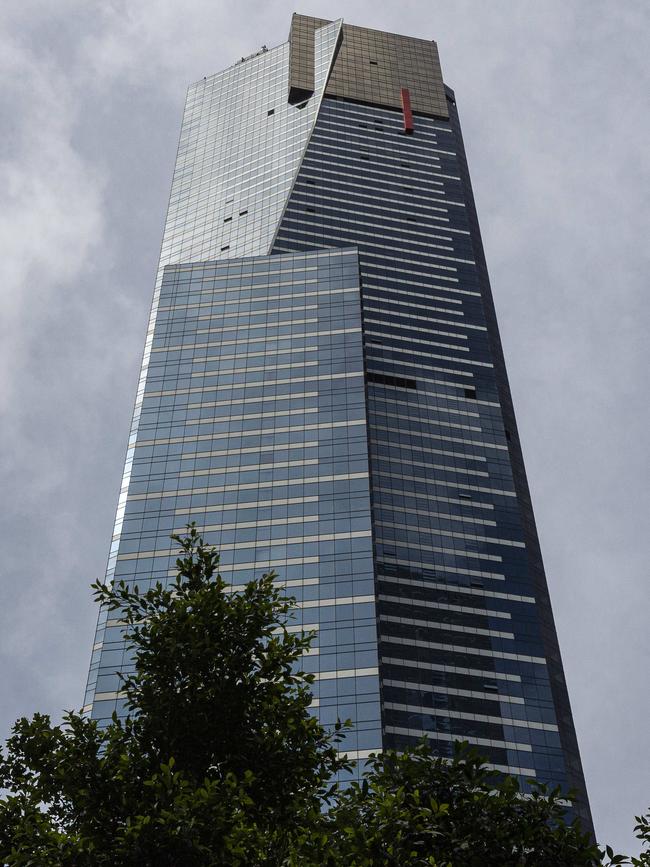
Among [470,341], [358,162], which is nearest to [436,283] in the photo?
[470,341]

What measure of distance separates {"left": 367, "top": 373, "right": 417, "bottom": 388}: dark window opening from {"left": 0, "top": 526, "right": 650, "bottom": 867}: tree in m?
101

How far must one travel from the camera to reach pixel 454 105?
199 meters

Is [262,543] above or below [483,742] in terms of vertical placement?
above

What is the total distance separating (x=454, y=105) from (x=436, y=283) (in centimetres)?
6711

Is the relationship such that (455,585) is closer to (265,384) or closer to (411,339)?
(265,384)

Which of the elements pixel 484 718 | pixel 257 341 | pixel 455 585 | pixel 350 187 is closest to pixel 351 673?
pixel 484 718

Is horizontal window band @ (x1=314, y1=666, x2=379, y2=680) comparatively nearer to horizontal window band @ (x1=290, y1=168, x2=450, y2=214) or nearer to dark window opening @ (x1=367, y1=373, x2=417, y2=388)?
dark window opening @ (x1=367, y1=373, x2=417, y2=388)

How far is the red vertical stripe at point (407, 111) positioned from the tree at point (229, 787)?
537ft

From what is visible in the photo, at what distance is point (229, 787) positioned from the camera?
22.7m

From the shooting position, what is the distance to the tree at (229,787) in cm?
2123

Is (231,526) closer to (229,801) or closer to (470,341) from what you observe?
(470,341)

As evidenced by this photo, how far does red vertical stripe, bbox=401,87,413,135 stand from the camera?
17982 cm

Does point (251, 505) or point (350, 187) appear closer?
point (251, 505)

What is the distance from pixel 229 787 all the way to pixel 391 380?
107639mm
